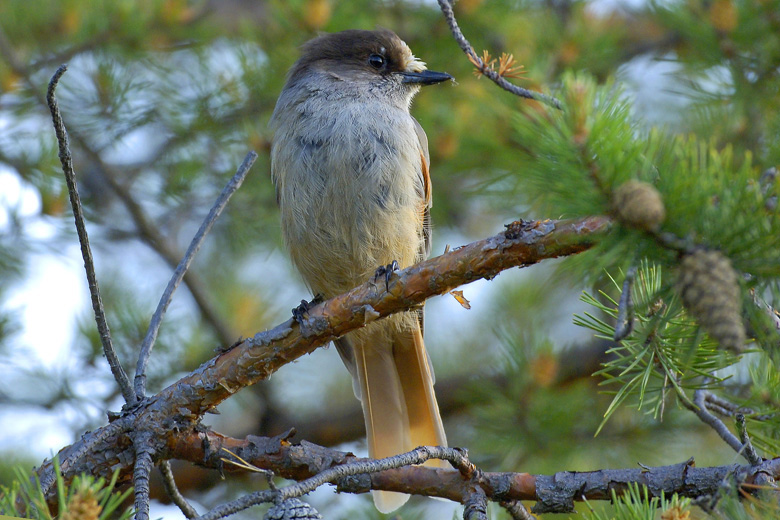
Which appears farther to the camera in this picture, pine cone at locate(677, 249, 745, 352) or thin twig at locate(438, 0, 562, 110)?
thin twig at locate(438, 0, 562, 110)

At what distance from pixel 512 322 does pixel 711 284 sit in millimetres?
3253

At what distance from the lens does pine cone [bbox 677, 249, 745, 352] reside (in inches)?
49.8

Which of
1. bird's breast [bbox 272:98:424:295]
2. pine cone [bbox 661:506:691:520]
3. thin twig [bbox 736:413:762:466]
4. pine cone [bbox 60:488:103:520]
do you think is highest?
bird's breast [bbox 272:98:424:295]

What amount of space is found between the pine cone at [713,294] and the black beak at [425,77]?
2922 millimetres

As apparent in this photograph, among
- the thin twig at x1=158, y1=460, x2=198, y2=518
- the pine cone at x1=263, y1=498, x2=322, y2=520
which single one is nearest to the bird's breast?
the thin twig at x1=158, y1=460, x2=198, y2=518

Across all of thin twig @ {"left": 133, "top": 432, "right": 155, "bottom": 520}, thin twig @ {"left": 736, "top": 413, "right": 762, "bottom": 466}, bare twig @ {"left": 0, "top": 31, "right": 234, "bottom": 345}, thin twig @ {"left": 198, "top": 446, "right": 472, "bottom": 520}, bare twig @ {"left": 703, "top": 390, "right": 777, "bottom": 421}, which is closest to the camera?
thin twig @ {"left": 198, "top": 446, "right": 472, "bottom": 520}

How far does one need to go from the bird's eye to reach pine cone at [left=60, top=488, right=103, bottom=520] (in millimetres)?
3260

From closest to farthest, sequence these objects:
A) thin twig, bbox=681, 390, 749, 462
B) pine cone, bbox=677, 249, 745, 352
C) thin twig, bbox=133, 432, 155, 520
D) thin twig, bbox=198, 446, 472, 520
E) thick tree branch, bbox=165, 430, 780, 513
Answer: pine cone, bbox=677, 249, 745, 352 → thin twig, bbox=198, 446, 472, 520 → thin twig, bbox=133, 432, 155, 520 → thick tree branch, bbox=165, 430, 780, 513 → thin twig, bbox=681, 390, 749, 462

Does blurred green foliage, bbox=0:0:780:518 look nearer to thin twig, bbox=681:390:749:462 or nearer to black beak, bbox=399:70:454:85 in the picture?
black beak, bbox=399:70:454:85

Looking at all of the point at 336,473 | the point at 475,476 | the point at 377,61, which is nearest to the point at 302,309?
the point at 475,476

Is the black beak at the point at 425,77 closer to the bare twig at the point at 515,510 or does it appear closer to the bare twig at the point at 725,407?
the bare twig at the point at 725,407

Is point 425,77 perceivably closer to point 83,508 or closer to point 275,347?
point 275,347

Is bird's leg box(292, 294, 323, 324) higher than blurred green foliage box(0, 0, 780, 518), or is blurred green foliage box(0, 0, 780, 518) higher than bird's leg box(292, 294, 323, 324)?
blurred green foliage box(0, 0, 780, 518)

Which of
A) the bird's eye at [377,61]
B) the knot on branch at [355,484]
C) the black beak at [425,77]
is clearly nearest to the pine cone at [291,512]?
the knot on branch at [355,484]
